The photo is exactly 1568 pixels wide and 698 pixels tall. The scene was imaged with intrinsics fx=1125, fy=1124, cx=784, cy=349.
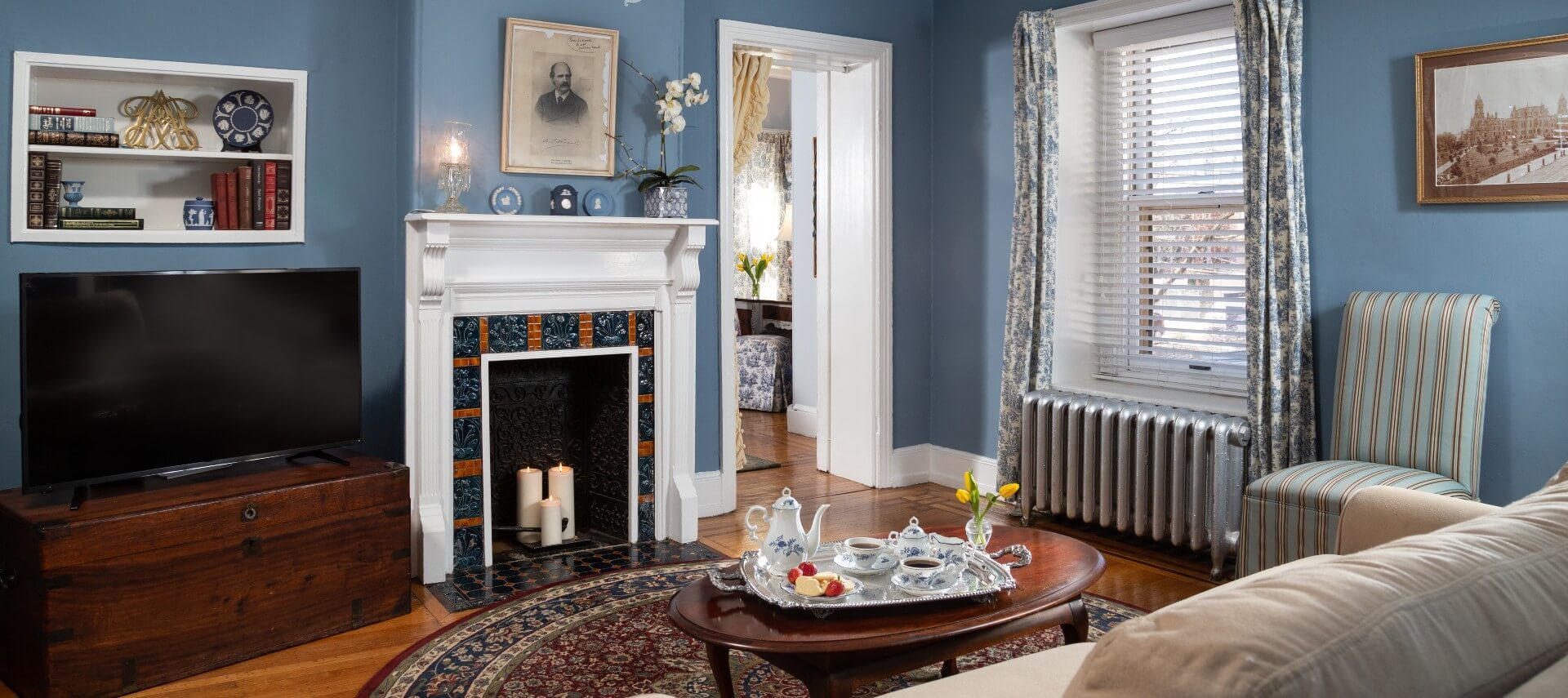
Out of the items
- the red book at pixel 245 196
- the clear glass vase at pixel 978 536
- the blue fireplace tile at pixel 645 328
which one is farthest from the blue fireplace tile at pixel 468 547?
the clear glass vase at pixel 978 536

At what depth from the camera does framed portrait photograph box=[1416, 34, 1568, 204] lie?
11.6ft

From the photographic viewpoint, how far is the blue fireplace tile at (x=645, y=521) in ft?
15.2

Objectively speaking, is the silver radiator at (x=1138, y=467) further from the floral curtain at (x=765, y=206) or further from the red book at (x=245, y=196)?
the floral curtain at (x=765, y=206)

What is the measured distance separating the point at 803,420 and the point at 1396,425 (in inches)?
165

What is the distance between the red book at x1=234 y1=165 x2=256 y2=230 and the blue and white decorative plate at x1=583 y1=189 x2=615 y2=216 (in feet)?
4.00

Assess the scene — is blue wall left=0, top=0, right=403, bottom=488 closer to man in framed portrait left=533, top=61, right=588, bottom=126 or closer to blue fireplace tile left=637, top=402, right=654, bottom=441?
man in framed portrait left=533, top=61, right=588, bottom=126

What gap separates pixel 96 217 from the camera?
385 centimetres

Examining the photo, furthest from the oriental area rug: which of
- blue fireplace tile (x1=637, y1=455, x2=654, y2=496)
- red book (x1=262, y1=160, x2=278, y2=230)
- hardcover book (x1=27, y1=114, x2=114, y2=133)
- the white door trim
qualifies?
hardcover book (x1=27, y1=114, x2=114, y2=133)

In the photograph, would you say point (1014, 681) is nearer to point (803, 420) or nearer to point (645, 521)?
point (645, 521)

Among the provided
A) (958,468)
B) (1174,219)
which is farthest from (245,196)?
(1174,219)

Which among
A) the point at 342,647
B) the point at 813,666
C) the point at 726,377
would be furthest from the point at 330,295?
the point at 813,666

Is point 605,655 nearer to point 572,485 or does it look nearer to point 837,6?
point 572,485

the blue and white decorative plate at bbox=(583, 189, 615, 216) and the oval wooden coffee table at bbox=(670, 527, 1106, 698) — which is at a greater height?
the blue and white decorative plate at bbox=(583, 189, 615, 216)

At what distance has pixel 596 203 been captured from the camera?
177 inches
